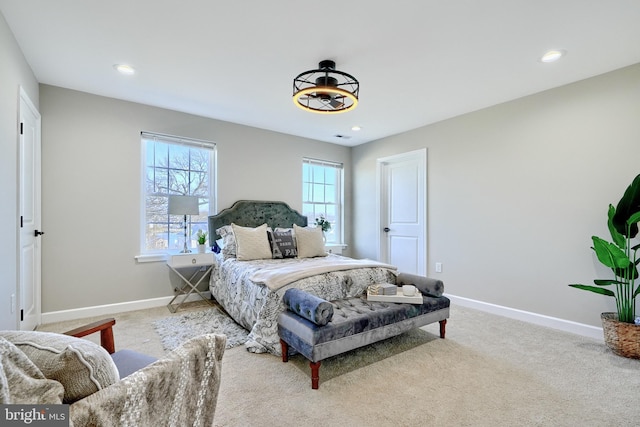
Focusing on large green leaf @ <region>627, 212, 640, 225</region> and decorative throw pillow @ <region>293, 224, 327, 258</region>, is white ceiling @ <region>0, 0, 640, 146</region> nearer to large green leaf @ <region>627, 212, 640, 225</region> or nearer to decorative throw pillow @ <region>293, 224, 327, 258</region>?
large green leaf @ <region>627, 212, 640, 225</region>

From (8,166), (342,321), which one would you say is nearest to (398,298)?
(342,321)

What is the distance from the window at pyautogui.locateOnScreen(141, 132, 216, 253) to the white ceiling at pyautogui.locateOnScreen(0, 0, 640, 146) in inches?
25.6

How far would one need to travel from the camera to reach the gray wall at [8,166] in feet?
6.79

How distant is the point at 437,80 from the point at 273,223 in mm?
2985

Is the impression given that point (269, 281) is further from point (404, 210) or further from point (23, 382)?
point (404, 210)

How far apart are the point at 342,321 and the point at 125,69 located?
306 centimetres

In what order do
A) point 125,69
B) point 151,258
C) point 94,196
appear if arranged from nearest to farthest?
point 125,69 < point 94,196 < point 151,258

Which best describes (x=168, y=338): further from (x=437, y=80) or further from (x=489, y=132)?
(x=489, y=132)

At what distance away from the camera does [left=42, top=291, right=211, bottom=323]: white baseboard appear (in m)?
3.20

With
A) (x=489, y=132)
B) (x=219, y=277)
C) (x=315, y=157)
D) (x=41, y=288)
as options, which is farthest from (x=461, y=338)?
(x=41, y=288)

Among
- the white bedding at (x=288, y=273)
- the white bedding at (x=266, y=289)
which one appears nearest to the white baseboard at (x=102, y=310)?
the white bedding at (x=266, y=289)

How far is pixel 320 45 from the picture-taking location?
2.39m

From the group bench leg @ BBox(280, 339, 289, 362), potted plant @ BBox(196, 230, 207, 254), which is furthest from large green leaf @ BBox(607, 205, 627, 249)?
potted plant @ BBox(196, 230, 207, 254)

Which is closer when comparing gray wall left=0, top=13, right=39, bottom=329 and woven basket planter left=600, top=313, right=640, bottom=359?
gray wall left=0, top=13, right=39, bottom=329
